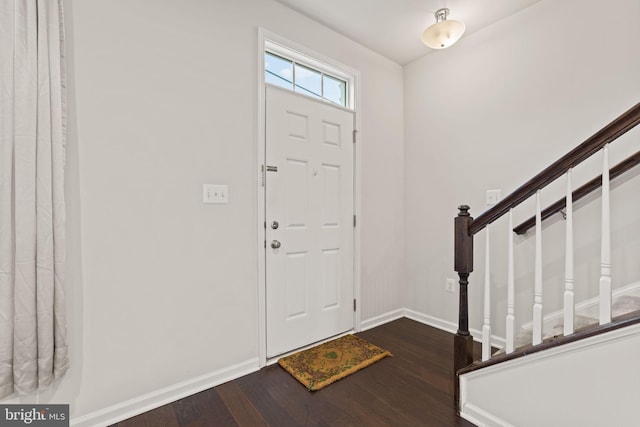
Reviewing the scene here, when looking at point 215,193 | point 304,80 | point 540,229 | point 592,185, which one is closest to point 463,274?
point 540,229

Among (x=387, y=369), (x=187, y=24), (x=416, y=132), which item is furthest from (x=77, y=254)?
(x=416, y=132)

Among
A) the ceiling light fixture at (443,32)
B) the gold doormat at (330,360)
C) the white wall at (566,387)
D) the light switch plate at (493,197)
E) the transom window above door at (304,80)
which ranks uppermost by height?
the ceiling light fixture at (443,32)

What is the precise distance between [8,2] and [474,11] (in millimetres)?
2823

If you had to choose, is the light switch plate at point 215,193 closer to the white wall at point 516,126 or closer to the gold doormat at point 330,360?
the gold doormat at point 330,360

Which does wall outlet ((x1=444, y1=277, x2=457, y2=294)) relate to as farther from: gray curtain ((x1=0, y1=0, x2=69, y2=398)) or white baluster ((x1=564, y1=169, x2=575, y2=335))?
gray curtain ((x1=0, y1=0, x2=69, y2=398))

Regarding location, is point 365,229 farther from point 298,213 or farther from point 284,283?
point 284,283

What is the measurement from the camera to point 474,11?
2285mm

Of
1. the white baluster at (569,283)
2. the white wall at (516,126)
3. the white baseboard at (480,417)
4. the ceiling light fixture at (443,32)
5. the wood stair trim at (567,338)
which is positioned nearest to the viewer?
the wood stair trim at (567,338)

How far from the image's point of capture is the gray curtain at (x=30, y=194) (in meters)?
1.30

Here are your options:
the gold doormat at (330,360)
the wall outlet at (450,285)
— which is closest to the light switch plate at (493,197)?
the wall outlet at (450,285)

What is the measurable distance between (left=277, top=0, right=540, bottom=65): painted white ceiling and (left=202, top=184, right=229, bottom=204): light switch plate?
1.49 m

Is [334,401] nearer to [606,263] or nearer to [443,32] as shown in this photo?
[606,263]

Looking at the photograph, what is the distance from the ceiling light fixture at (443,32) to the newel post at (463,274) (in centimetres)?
134

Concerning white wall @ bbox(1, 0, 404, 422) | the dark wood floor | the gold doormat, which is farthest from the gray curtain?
the gold doormat
